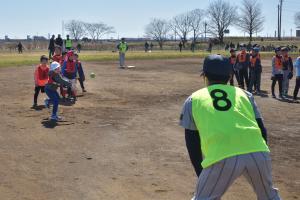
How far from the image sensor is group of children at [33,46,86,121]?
12.3 m

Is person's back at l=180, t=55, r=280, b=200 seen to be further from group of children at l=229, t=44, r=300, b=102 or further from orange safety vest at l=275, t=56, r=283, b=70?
orange safety vest at l=275, t=56, r=283, b=70

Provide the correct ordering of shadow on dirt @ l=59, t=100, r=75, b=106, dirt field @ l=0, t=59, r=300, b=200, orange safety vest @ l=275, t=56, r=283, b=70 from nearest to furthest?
1. dirt field @ l=0, t=59, r=300, b=200
2. shadow on dirt @ l=59, t=100, r=75, b=106
3. orange safety vest @ l=275, t=56, r=283, b=70

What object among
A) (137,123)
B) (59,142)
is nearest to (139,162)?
(59,142)

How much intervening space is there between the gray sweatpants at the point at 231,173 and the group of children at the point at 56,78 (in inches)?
340

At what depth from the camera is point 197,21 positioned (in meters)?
118

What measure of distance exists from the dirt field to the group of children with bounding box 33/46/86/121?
0.50 meters

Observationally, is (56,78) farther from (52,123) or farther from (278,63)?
(278,63)

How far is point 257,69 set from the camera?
62.0ft

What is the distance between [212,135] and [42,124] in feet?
28.1

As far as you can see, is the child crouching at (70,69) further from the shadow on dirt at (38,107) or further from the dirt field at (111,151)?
the shadow on dirt at (38,107)

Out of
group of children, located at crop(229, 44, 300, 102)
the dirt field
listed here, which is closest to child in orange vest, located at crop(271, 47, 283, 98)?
group of children, located at crop(229, 44, 300, 102)

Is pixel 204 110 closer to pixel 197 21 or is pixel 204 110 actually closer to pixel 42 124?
pixel 42 124

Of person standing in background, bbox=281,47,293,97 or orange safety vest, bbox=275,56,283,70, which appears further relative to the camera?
person standing in background, bbox=281,47,293,97

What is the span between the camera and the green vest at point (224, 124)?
12.0 ft
